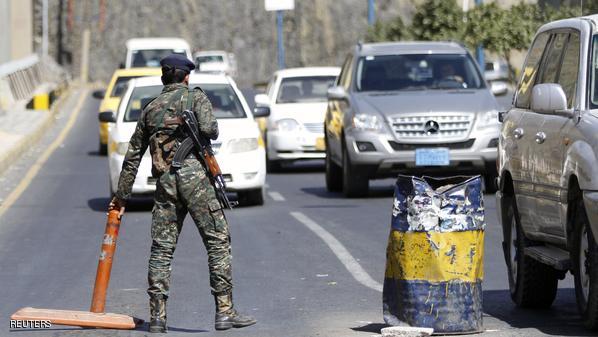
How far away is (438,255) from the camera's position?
30.3 ft

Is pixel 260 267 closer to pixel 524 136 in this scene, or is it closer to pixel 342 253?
pixel 342 253

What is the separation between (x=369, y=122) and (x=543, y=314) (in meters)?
9.86

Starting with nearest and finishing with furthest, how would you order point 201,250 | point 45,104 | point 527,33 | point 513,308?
1. point 513,308
2. point 201,250
3. point 527,33
4. point 45,104

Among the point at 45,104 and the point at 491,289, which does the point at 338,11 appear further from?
the point at 491,289

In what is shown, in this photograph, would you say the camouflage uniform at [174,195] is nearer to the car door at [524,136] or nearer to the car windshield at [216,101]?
the car door at [524,136]

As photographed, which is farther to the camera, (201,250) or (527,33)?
(527,33)

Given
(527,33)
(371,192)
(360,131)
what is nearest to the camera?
(360,131)

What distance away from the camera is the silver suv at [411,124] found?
20.0m

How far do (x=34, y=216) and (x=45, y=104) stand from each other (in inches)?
976

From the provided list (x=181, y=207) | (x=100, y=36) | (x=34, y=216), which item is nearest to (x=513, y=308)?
(x=181, y=207)

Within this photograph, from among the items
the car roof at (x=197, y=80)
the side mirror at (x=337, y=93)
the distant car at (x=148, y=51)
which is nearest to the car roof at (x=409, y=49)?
the side mirror at (x=337, y=93)

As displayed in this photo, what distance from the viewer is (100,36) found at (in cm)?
8450

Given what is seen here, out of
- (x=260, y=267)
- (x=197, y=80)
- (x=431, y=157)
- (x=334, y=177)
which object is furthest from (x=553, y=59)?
(x=334, y=177)

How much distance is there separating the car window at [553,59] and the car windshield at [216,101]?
932cm
